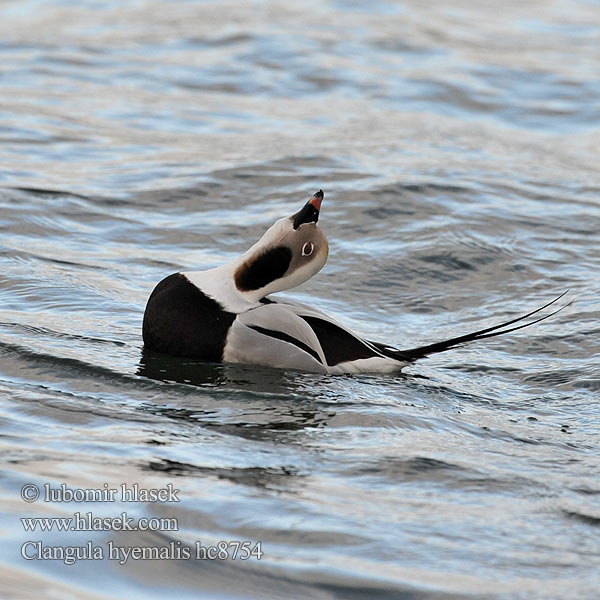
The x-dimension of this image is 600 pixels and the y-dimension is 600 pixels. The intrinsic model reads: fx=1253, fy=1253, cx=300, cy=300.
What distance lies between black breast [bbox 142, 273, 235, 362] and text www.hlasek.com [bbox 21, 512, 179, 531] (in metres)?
1.94

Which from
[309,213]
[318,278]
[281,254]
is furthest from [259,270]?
[318,278]

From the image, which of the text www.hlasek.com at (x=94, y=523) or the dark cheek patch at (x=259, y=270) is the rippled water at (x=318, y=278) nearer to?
the text www.hlasek.com at (x=94, y=523)

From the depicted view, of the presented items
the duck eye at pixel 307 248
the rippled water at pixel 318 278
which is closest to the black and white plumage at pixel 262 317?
the duck eye at pixel 307 248

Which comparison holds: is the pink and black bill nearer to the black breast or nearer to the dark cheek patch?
the dark cheek patch

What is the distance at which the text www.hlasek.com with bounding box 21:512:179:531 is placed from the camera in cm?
444

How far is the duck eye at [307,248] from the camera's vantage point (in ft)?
21.8

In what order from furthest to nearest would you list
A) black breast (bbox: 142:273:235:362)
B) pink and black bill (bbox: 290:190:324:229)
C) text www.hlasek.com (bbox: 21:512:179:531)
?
pink and black bill (bbox: 290:190:324:229)
black breast (bbox: 142:273:235:362)
text www.hlasek.com (bbox: 21:512:179:531)

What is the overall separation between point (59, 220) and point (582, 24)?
12611 millimetres

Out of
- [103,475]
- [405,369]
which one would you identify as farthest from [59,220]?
[103,475]

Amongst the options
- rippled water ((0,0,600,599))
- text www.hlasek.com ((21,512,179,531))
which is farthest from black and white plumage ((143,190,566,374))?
text www.hlasek.com ((21,512,179,531))

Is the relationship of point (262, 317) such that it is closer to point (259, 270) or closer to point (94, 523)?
point (259, 270)

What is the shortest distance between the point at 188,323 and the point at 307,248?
75 cm

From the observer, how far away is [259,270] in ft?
21.6

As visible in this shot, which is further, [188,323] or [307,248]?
[307,248]
